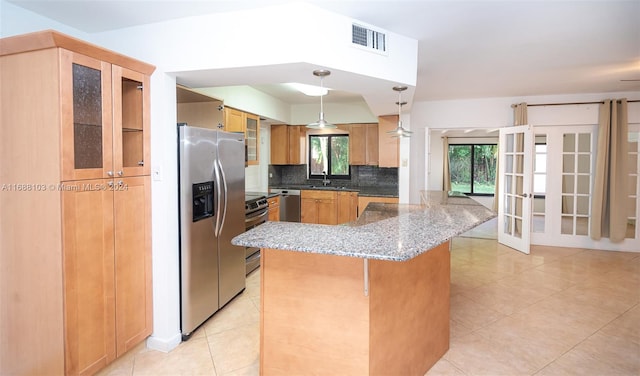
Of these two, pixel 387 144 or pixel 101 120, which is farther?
pixel 387 144

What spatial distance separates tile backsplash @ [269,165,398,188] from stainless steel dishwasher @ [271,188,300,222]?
594mm

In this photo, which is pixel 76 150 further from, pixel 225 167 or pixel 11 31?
pixel 225 167

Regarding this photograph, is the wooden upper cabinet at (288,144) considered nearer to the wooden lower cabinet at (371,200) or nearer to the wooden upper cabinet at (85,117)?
the wooden lower cabinet at (371,200)

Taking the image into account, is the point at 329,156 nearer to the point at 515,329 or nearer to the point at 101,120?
the point at 515,329

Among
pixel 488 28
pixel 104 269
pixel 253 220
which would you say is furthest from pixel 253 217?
pixel 488 28

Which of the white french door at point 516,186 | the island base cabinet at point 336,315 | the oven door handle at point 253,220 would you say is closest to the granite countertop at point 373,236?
the island base cabinet at point 336,315

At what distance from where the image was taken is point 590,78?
420 cm

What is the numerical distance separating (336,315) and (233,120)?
307cm

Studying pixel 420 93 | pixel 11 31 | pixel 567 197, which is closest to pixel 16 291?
pixel 11 31

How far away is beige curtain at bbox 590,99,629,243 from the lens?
4.86m

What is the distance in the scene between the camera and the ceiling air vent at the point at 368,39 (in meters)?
2.31

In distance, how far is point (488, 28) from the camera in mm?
2586

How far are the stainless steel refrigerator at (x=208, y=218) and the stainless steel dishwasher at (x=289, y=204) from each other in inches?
95.2

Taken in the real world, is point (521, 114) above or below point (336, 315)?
above
